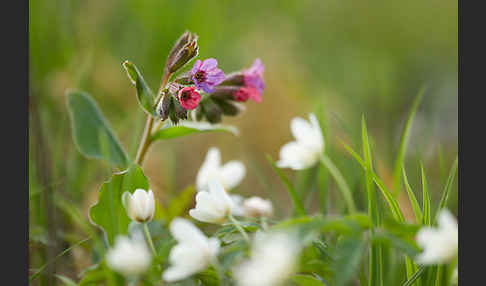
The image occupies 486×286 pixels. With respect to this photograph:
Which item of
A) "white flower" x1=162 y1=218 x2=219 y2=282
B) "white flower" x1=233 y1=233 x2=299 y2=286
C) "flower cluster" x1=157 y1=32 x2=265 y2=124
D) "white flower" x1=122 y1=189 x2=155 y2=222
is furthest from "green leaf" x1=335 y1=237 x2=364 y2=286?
"flower cluster" x1=157 y1=32 x2=265 y2=124

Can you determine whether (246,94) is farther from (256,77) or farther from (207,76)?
(207,76)

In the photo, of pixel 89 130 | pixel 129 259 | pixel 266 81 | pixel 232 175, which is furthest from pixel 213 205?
pixel 266 81

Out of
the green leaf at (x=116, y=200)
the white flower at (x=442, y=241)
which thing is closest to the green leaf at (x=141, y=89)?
the green leaf at (x=116, y=200)

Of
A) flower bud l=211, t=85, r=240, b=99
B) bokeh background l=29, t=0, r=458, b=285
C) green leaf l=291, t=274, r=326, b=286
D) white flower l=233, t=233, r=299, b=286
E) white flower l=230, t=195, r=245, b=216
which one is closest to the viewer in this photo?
white flower l=233, t=233, r=299, b=286

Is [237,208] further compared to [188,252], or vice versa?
[237,208]

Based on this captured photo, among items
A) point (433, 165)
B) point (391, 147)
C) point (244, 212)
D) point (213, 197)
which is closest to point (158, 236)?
point (244, 212)

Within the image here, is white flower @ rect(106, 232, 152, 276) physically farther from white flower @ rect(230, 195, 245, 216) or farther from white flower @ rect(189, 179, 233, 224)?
white flower @ rect(230, 195, 245, 216)

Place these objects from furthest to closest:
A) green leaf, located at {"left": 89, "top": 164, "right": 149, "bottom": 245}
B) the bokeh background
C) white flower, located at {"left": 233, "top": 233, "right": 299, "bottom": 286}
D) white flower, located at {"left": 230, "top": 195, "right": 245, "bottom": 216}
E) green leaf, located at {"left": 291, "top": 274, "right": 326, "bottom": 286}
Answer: the bokeh background < white flower, located at {"left": 230, "top": 195, "right": 245, "bottom": 216} < green leaf, located at {"left": 89, "top": 164, "right": 149, "bottom": 245} < green leaf, located at {"left": 291, "top": 274, "right": 326, "bottom": 286} < white flower, located at {"left": 233, "top": 233, "right": 299, "bottom": 286}

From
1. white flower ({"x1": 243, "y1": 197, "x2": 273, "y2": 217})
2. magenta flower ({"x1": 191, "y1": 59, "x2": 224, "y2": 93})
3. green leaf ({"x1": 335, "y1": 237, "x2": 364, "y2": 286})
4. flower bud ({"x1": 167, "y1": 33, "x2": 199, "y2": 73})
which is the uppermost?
flower bud ({"x1": 167, "y1": 33, "x2": 199, "y2": 73})
